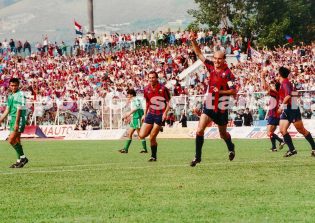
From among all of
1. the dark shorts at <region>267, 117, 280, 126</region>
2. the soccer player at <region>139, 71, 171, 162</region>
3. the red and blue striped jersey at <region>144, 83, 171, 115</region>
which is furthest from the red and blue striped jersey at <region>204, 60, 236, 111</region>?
the dark shorts at <region>267, 117, 280, 126</region>

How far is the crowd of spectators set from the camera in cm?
4169

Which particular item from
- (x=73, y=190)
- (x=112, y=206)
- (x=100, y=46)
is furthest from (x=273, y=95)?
(x=100, y=46)

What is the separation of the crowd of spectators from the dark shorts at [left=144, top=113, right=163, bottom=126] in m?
15.6

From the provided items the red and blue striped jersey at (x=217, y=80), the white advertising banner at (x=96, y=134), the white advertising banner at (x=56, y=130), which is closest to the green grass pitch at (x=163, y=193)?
the red and blue striped jersey at (x=217, y=80)

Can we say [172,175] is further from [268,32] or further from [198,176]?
[268,32]

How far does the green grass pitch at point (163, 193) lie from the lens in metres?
9.87

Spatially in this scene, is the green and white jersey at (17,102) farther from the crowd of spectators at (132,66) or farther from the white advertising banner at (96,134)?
the white advertising banner at (96,134)

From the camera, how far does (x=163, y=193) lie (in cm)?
1214

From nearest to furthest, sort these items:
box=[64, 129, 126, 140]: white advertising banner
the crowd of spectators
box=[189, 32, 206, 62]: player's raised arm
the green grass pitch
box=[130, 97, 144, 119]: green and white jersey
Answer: the green grass pitch < box=[189, 32, 206, 62]: player's raised arm < box=[130, 97, 144, 119]: green and white jersey < the crowd of spectators < box=[64, 129, 126, 140]: white advertising banner

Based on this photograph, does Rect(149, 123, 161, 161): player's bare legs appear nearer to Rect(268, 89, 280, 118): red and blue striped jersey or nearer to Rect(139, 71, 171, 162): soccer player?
Rect(139, 71, 171, 162): soccer player

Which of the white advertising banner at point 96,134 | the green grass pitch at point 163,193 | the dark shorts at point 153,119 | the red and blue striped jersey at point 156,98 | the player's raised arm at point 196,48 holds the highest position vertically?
the player's raised arm at point 196,48

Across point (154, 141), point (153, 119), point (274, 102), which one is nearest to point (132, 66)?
point (274, 102)

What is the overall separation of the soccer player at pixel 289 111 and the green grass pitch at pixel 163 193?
3.15 meters

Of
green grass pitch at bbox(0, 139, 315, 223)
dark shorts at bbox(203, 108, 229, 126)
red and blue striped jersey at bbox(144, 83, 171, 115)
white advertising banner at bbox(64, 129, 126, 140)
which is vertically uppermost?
red and blue striped jersey at bbox(144, 83, 171, 115)
